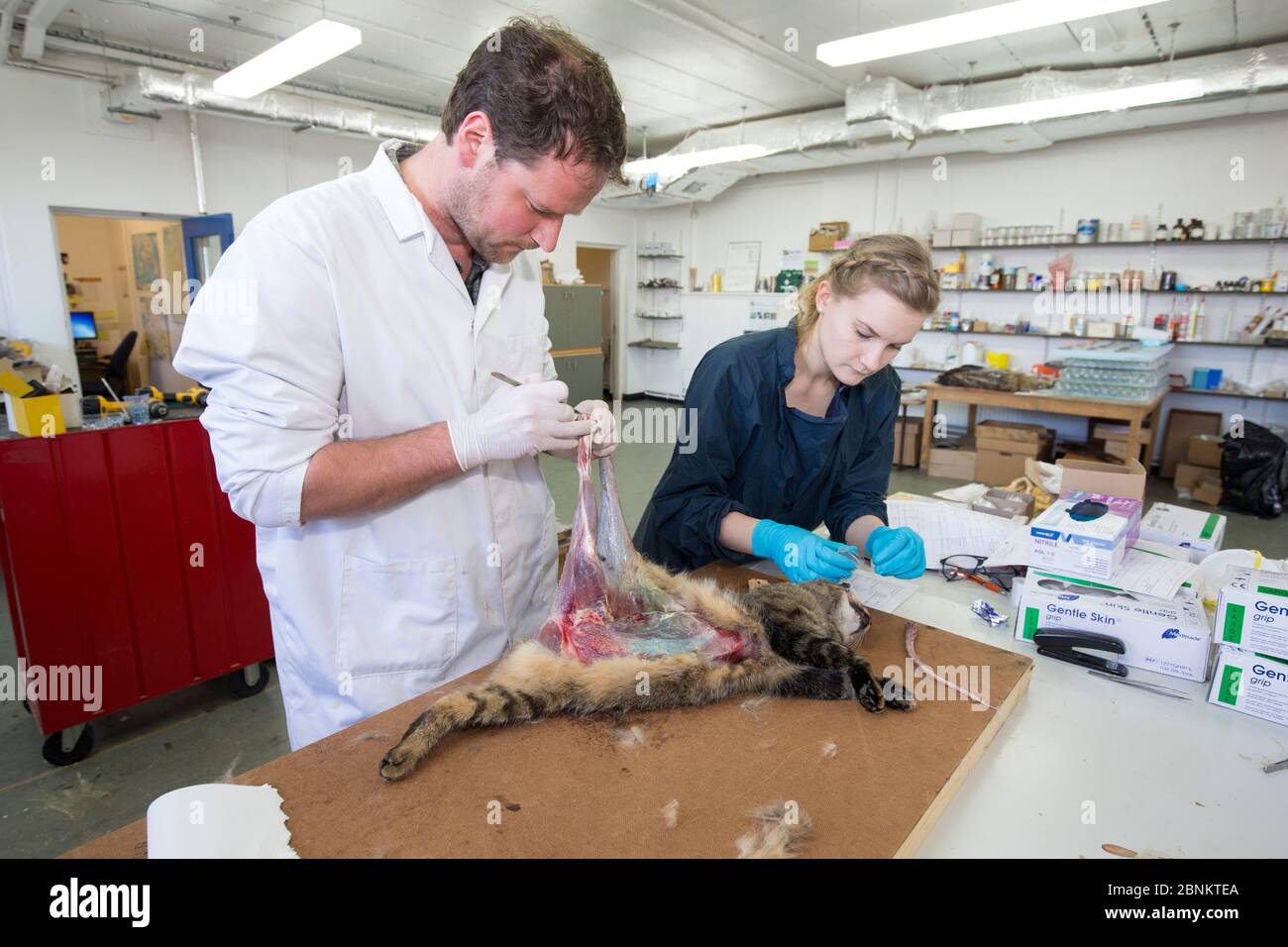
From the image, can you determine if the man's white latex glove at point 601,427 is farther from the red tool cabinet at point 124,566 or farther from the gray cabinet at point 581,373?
the gray cabinet at point 581,373

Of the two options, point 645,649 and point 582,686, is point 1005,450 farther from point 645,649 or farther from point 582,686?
point 582,686

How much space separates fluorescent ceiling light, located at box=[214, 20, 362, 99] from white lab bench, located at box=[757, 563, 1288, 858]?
13.5 ft

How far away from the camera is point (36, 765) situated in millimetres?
2459

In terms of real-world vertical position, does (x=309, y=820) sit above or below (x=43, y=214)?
below

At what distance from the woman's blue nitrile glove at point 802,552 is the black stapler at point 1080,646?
391mm

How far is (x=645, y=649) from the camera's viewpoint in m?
1.09

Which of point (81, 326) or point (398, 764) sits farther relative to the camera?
point (81, 326)

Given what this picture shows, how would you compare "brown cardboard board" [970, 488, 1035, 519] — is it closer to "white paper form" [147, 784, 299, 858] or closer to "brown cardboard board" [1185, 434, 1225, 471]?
"white paper form" [147, 784, 299, 858]

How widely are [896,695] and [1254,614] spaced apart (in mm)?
649

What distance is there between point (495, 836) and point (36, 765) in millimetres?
2687

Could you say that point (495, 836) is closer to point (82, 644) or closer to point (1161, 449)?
point (82, 644)

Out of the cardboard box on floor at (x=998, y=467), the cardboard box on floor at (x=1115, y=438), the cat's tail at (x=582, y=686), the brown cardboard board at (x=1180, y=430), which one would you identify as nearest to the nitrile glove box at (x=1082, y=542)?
the cat's tail at (x=582, y=686)

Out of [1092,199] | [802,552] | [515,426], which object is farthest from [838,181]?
[515,426]
